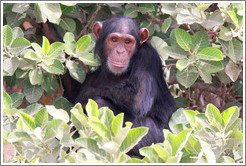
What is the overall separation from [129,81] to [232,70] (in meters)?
1.15

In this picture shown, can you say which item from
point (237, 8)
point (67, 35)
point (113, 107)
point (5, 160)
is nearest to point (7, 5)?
point (67, 35)

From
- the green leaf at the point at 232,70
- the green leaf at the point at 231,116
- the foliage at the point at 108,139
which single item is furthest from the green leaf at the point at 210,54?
the green leaf at the point at 231,116

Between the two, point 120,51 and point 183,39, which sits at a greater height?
point 183,39

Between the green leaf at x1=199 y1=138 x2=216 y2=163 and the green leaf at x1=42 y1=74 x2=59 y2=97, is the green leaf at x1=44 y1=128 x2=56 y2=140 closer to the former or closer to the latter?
the green leaf at x1=199 y1=138 x2=216 y2=163

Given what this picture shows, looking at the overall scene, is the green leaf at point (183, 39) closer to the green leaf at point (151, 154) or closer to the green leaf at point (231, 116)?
the green leaf at point (231, 116)

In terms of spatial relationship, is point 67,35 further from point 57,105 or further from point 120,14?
point 120,14

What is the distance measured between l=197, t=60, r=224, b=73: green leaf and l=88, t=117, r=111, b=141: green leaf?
72.1 inches

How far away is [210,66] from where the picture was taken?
4.63m

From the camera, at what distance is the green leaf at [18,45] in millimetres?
4461

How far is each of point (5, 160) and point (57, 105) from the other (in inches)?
63.4

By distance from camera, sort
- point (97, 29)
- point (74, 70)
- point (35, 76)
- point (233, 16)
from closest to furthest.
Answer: point (233, 16), point (35, 76), point (74, 70), point (97, 29)

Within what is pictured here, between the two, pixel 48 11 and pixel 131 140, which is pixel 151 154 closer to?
pixel 131 140

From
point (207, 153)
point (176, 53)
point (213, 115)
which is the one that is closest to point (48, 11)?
point (176, 53)

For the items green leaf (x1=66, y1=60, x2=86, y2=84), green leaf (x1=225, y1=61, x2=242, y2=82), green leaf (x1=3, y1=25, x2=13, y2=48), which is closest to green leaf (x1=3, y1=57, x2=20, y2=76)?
green leaf (x1=3, y1=25, x2=13, y2=48)
